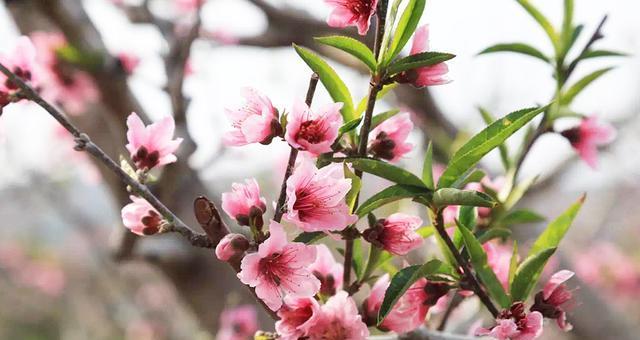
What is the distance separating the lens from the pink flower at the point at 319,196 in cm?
49

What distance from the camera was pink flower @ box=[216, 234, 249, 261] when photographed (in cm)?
49

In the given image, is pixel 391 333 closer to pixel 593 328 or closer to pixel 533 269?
pixel 533 269

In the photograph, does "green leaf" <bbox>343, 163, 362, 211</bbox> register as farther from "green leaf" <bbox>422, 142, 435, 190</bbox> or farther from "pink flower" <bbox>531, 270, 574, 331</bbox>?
"pink flower" <bbox>531, 270, 574, 331</bbox>

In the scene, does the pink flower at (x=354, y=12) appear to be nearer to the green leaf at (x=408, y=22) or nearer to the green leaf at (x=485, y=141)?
the green leaf at (x=408, y=22)

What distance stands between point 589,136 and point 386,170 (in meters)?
0.43

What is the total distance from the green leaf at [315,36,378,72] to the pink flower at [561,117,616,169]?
0.39 meters

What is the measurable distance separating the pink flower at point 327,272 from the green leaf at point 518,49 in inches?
11.0

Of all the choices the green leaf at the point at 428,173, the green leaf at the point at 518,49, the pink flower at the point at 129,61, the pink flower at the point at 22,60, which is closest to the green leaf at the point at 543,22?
the green leaf at the point at 518,49

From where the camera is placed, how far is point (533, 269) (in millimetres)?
541

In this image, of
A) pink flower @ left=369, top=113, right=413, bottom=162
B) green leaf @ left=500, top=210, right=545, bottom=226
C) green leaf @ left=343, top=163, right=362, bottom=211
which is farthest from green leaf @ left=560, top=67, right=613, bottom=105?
green leaf @ left=343, top=163, right=362, bottom=211

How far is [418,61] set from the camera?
1.68 ft

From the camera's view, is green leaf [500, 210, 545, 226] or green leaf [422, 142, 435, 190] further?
green leaf [500, 210, 545, 226]

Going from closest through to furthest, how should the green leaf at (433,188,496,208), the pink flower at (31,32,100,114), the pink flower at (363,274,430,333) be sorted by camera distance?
1. the green leaf at (433,188,496,208)
2. the pink flower at (363,274,430,333)
3. the pink flower at (31,32,100,114)

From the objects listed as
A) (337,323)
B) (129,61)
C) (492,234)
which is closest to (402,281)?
(337,323)
